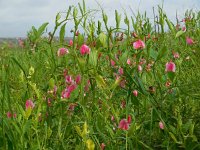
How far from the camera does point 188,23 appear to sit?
3666mm

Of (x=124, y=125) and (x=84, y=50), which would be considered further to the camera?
(x=84, y=50)

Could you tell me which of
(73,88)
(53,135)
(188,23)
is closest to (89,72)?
(73,88)

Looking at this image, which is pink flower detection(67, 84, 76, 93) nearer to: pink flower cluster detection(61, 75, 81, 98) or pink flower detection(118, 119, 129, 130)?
pink flower cluster detection(61, 75, 81, 98)

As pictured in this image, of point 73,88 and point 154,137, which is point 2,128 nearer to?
point 73,88

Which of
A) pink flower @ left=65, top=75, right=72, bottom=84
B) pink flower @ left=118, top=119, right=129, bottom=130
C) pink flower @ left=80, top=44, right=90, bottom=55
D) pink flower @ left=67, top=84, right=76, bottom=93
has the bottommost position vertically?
pink flower @ left=118, top=119, right=129, bottom=130

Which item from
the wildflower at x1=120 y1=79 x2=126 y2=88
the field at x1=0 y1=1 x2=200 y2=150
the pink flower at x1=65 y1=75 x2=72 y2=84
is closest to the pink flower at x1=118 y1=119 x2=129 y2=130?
the field at x1=0 y1=1 x2=200 y2=150

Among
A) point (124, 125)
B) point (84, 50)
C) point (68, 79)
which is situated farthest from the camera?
point (68, 79)

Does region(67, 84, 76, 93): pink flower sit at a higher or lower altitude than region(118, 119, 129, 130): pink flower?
higher

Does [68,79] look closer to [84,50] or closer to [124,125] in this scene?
[84,50]

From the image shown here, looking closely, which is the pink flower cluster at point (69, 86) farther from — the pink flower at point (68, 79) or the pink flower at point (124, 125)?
the pink flower at point (124, 125)

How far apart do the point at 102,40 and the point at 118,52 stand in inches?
25.0

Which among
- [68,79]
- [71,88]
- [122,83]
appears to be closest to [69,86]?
[71,88]

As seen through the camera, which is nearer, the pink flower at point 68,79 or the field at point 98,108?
the field at point 98,108

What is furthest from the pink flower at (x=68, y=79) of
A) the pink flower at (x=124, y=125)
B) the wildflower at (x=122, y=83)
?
the pink flower at (x=124, y=125)
